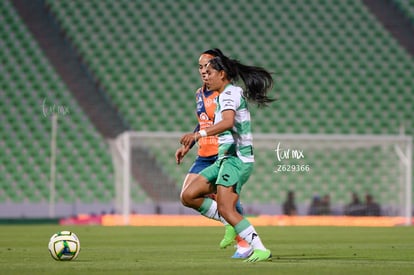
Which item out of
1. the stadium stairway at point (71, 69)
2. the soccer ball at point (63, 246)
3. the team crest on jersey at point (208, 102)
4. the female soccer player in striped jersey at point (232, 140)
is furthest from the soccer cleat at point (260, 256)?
the stadium stairway at point (71, 69)

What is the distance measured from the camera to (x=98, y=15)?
24688 millimetres

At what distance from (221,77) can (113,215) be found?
11739 mm

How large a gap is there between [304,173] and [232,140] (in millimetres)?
12785

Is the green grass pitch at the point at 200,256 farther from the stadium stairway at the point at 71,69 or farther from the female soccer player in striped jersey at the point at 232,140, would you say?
the stadium stairway at the point at 71,69

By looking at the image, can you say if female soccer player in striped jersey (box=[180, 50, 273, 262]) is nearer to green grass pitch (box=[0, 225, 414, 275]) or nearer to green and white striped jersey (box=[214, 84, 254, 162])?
green and white striped jersey (box=[214, 84, 254, 162])

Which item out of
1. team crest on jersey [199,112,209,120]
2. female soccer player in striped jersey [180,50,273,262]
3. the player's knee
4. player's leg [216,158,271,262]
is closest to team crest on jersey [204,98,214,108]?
team crest on jersey [199,112,209,120]

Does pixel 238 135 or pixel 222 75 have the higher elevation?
pixel 222 75

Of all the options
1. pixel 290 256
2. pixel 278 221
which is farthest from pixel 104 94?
pixel 290 256

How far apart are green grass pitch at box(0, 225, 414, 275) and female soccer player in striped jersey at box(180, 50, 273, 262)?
0.35 m

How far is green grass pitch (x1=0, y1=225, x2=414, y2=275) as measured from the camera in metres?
6.44
